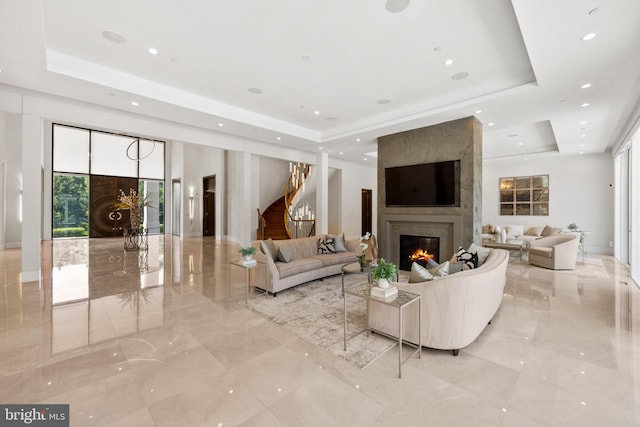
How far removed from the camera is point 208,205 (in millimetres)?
12461

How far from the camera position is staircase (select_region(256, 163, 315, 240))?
31.1ft

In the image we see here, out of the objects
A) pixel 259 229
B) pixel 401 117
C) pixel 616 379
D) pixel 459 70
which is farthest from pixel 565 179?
pixel 259 229

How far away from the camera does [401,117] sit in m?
5.84

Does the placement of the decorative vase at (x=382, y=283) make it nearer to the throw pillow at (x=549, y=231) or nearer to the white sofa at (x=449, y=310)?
the white sofa at (x=449, y=310)

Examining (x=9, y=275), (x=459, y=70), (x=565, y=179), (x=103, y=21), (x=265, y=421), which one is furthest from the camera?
(x=565, y=179)

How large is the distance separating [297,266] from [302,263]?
0.17m

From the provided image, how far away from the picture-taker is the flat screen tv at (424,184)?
5727 mm

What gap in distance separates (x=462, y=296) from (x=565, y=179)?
9706 mm

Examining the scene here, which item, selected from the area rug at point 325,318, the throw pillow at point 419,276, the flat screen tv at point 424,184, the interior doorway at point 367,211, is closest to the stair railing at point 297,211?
the interior doorway at point 367,211

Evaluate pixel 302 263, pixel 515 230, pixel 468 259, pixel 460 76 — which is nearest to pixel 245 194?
pixel 302 263

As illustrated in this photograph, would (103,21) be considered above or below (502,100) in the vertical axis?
above

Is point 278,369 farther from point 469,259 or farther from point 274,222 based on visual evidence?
point 274,222

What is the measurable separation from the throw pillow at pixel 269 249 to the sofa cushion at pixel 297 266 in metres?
0.19

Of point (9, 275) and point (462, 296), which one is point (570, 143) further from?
point (9, 275)
